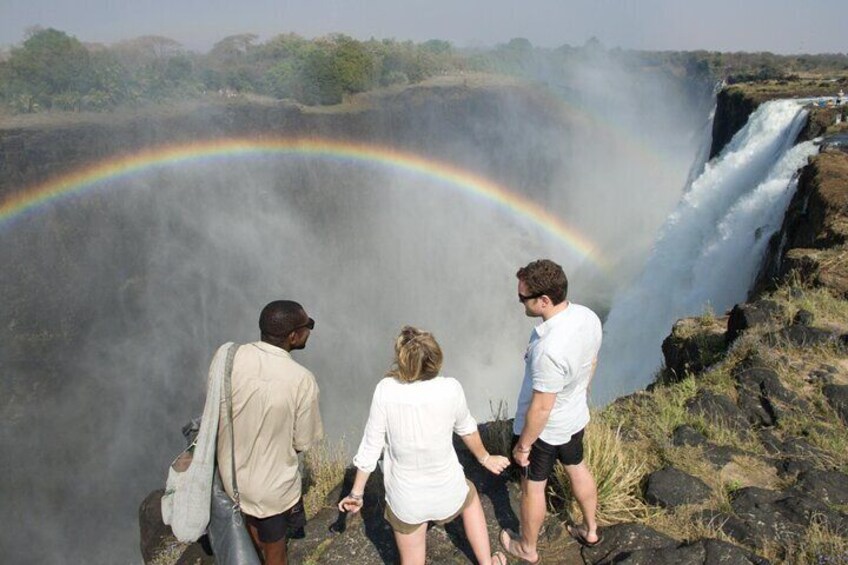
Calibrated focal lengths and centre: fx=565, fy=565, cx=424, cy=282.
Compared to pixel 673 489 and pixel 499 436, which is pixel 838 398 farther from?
pixel 499 436

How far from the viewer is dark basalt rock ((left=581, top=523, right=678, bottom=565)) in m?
3.36

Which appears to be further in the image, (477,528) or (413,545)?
(477,528)

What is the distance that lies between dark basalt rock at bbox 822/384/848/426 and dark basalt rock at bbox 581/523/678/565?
226 cm

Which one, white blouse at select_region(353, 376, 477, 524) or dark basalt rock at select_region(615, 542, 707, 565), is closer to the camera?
white blouse at select_region(353, 376, 477, 524)

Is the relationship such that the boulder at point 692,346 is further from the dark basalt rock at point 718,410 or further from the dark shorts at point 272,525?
the dark shorts at point 272,525

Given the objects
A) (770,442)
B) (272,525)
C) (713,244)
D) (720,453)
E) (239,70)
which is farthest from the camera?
(239,70)

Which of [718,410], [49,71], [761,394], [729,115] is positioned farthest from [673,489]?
A: [49,71]

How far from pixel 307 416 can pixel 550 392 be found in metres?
1.28

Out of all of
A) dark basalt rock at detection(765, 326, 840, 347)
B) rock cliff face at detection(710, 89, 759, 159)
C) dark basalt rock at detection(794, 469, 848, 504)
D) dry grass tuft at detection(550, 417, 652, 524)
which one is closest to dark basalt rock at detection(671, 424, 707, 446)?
dry grass tuft at detection(550, 417, 652, 524)

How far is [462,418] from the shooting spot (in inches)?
110

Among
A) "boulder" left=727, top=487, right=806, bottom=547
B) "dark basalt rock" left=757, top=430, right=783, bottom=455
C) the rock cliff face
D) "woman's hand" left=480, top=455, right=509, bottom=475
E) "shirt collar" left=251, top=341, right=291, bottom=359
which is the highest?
the rock cliff face

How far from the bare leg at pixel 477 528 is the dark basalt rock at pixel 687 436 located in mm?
2028

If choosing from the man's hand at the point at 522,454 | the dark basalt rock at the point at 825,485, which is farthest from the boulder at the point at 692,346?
the man's hand at the point at 522,454

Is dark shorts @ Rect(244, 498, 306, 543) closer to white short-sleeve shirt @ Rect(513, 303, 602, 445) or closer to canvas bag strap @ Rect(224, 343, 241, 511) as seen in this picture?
canvas bag strap @ Rect(224, 343, 241, 511)
